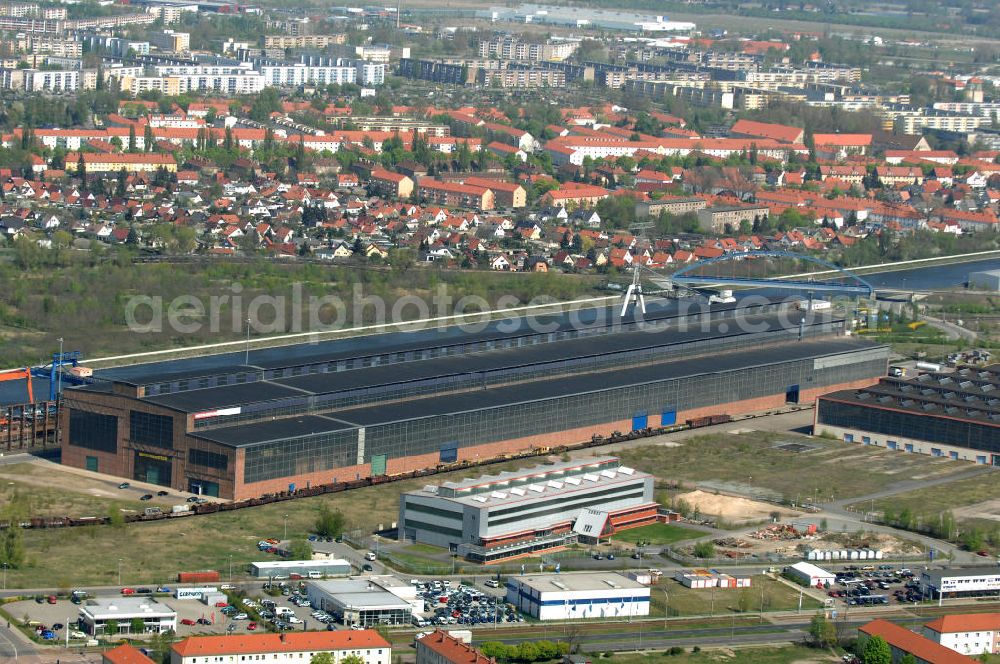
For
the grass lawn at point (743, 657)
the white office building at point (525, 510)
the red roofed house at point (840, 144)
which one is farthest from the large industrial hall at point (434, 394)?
the red roofed house at point (840, 144)

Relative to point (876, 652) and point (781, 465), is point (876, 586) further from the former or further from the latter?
point (781, 465)

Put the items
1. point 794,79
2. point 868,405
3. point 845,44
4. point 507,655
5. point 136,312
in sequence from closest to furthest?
point 507,655
point 868,405
point 136,312
point 794,79
point 845,44

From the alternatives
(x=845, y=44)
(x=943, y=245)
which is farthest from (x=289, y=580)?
(x=845, y=44)

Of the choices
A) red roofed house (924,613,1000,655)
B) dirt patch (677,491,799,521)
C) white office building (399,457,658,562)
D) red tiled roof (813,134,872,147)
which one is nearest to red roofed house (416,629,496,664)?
white office building (399,457,658,562)

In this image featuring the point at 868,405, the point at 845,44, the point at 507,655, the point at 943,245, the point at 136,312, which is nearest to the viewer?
the point at 507,655

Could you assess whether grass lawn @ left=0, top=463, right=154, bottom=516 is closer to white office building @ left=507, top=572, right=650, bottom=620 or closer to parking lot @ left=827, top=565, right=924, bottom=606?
white office building @ left=507, top=572, right=650, bottom=620

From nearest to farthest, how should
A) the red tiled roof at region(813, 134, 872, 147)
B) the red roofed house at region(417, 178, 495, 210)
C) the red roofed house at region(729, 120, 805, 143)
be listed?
the red roofed house at region(417, 178, 495, 210)
the red roofed house at region(729, 120, 805, 143)
the red tiled roof at region(813, 134, 872, 147)

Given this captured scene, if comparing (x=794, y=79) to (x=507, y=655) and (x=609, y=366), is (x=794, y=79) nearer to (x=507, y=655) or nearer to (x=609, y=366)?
(x=609, y=366)
